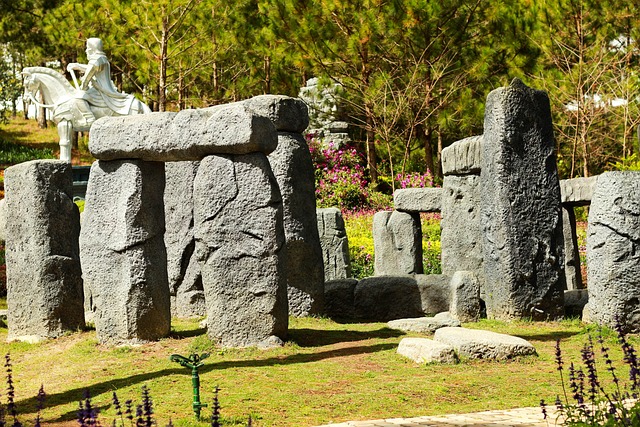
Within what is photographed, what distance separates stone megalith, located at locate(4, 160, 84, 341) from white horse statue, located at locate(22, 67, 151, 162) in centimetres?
1481

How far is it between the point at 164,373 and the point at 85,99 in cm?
1902

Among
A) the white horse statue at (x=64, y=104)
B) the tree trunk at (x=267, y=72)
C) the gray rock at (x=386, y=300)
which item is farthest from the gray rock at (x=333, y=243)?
the tree trunk at (x=267, y=72)

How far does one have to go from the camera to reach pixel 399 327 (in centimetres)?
1114

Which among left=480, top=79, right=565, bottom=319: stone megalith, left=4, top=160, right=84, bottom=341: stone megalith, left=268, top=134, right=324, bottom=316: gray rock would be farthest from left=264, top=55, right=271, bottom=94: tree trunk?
left=4, top=160, right=84, bottom=341: stone megalith

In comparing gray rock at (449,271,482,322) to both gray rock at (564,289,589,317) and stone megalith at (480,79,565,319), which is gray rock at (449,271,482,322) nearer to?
stone megalith at (480,79,565,319)

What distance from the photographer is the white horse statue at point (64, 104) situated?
2612 centimetres

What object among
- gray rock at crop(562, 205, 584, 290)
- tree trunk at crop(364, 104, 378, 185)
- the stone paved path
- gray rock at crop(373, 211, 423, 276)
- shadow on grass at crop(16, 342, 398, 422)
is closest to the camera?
A: the stone paved path

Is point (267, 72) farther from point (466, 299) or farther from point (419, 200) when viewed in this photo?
point (466, 299)

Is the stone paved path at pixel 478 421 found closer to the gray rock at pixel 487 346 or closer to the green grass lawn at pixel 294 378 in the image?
the green grass lawn at pixel 294 378

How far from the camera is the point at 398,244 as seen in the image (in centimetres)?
1573

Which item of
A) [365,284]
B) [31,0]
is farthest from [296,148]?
[31,0]

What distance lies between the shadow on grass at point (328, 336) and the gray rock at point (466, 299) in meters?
1.17

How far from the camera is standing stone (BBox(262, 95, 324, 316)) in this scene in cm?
1184

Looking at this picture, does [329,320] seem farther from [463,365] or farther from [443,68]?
[443,68]
